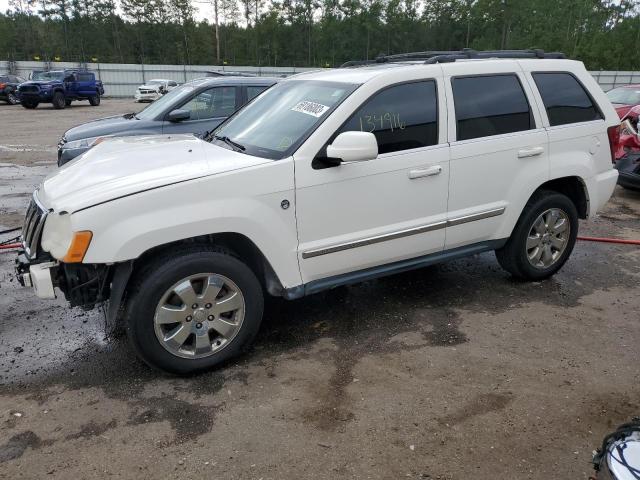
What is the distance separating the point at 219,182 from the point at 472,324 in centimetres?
222

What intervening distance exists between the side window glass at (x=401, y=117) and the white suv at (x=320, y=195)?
0.01m

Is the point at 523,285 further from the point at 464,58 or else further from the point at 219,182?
the point at 219,182

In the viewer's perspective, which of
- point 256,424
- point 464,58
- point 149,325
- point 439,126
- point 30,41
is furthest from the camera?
point 30,41

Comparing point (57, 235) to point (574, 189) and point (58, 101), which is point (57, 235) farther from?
point (58, 101)

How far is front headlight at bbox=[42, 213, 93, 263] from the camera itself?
2.93 metres

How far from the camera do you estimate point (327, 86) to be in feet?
12.9

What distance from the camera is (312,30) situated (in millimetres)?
72438

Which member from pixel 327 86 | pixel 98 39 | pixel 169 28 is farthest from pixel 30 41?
pixel 327 86

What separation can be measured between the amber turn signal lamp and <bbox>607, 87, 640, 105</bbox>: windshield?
36.0 feet

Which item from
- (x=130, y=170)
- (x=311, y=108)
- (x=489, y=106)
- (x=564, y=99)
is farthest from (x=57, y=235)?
(x=564, y=99)

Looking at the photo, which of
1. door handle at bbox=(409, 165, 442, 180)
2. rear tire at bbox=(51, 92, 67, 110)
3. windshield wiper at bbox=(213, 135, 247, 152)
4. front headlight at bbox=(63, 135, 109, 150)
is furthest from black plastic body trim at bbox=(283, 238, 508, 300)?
rear tire at bbox=(51, 92, 67, 110)

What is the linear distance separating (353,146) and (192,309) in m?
1.41

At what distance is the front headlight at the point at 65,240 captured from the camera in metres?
2.93

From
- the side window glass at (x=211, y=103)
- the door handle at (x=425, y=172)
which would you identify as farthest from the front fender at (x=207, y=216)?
the side window glass at (x=211, y=103)
